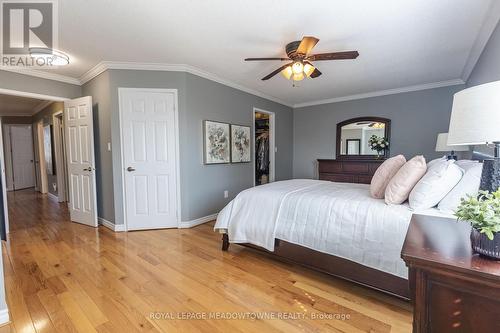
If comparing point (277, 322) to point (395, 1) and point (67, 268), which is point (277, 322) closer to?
point (67, 268)

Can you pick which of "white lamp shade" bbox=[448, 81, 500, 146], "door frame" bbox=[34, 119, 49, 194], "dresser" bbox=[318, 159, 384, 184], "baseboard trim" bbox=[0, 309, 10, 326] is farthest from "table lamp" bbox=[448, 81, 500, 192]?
"door frame" bbox=[34, 119, 49, 194]

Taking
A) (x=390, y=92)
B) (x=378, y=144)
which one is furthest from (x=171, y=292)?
(x=390, y=92)

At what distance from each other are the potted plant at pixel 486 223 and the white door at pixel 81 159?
3988mm

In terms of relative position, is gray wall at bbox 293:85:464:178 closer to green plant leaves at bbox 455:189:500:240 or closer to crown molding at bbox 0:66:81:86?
green plant leaves at bbox 455:189:500:240

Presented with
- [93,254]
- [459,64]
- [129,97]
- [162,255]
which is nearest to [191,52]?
[129,97]

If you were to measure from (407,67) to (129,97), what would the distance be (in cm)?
390

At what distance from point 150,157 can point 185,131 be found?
2.01ft

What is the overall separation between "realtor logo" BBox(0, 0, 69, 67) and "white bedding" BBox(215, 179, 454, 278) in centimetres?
241

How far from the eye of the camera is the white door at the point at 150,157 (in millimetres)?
3213

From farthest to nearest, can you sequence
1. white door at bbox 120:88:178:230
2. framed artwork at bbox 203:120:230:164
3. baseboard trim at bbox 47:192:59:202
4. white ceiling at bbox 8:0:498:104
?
baseboard trim at bbox 47:192:59:202 < framed artwork at bbox 203:120:230:164 < white door at bbox 120:88:178:230 < white ceiling at bbox 8:0:498:104

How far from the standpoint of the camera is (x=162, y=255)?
248 centimetres

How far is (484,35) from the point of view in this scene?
2318mm

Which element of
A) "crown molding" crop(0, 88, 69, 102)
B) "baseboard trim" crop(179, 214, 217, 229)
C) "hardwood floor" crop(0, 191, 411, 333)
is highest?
"crown molding" crop(0, 88, 69, 102)

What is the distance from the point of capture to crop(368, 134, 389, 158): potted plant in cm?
457
